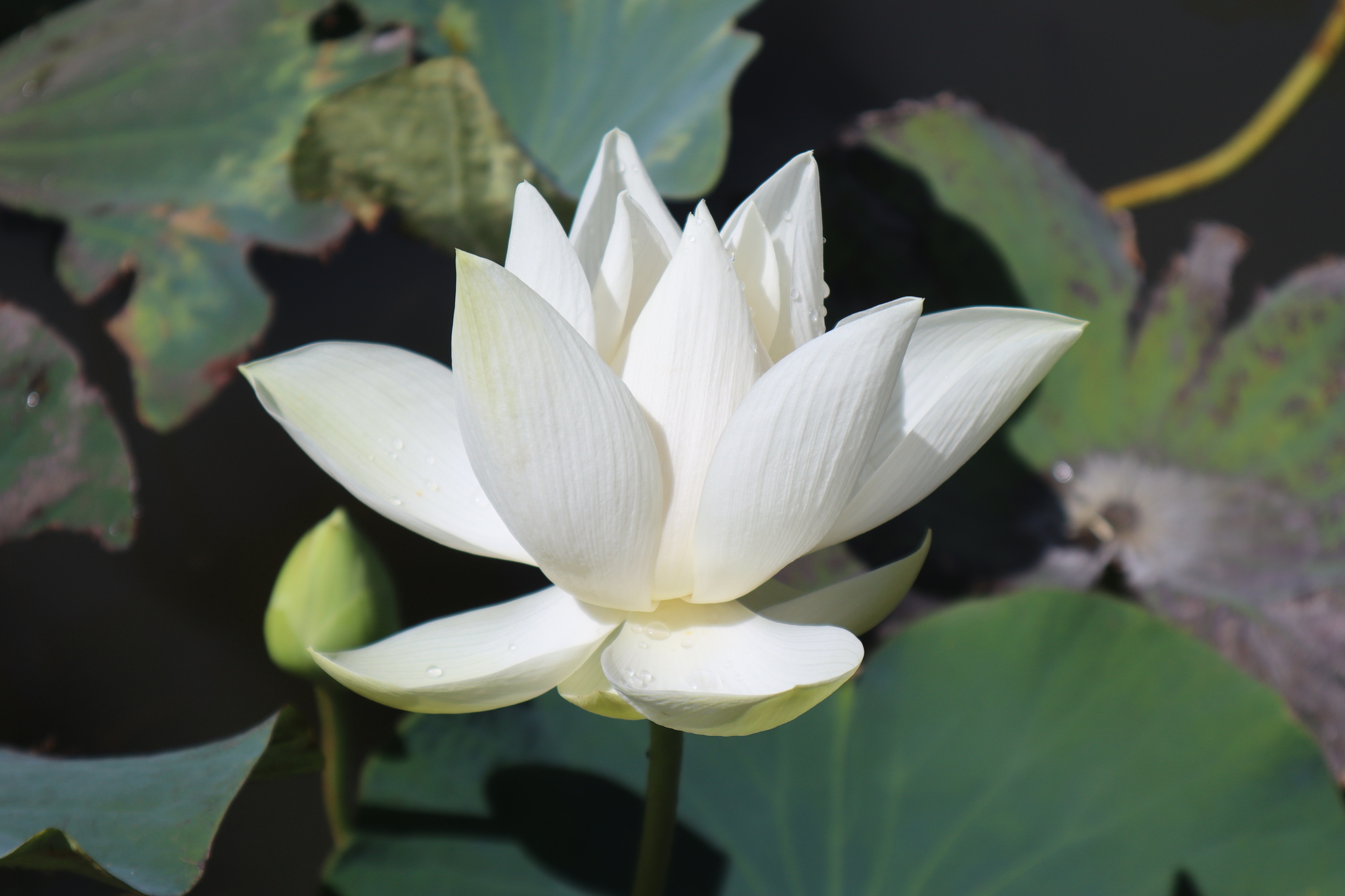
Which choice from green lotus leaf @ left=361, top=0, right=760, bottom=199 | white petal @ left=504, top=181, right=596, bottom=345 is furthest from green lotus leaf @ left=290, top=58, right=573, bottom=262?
white petal @ left=504, top=181, right=596, bottom=345

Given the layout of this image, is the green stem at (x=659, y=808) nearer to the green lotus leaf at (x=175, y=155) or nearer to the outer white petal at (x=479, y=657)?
the outer white petal at (x=479, y=657)

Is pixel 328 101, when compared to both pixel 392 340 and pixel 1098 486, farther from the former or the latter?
pixel 1098 486

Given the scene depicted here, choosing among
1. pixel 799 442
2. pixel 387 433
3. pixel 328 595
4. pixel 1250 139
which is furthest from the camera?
pixel 1250 139

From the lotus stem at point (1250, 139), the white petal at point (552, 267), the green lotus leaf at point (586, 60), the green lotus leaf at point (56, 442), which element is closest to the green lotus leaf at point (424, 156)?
the green lotus leaf at point (586, 60)

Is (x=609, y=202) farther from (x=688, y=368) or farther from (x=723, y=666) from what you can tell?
(x=723, y=666)

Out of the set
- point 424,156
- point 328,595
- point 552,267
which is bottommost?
point 328,595

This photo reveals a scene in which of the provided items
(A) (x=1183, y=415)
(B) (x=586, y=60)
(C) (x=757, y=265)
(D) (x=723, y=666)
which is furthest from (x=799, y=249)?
(A) (x=1183, y=415)

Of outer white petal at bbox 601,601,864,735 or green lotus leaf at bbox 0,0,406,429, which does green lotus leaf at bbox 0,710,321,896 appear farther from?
green lotus leaf at bbox 0,0,406,429
